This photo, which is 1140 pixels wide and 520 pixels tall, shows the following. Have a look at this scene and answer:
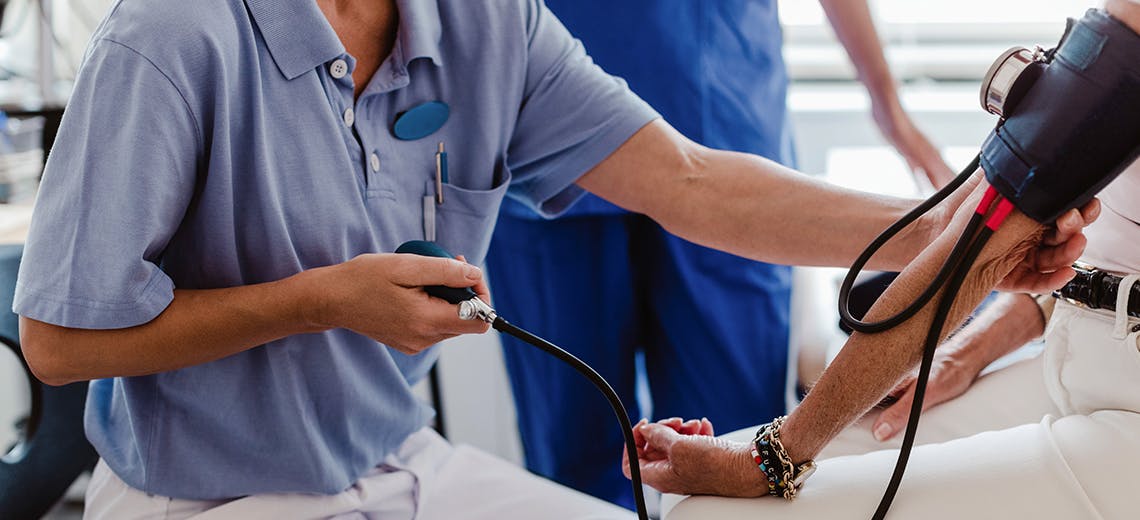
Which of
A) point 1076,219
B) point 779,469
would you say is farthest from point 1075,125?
point 779,469

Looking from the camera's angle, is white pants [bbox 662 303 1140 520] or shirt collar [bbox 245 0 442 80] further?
shirt collar [bbox 245 0 442 80]

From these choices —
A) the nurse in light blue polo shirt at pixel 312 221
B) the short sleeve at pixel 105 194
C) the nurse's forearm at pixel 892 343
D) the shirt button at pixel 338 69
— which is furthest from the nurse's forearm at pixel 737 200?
the short sleeve at pixel 105 194

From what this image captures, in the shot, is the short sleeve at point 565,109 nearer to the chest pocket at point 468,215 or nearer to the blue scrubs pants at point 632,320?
the chest pocket at point 468,215

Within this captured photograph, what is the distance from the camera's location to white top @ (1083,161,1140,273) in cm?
84

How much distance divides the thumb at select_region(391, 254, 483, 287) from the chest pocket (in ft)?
0.81

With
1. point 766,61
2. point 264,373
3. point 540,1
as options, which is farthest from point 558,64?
point 766,61

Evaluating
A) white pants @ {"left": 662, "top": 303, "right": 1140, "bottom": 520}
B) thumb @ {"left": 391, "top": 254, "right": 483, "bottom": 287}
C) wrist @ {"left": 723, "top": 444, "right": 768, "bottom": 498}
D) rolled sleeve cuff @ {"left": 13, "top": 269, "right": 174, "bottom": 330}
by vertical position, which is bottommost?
wrist @ {"left": 723, "top": 444, "right": 768, "bottom": 498}

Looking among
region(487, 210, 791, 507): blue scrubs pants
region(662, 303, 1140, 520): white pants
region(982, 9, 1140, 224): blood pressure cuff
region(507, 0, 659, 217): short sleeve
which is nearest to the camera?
region(982, 9, 1140, 224): blood pressure cuff

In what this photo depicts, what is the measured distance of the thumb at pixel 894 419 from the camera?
42.9 inches

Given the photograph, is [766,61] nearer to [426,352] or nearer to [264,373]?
[426,352]

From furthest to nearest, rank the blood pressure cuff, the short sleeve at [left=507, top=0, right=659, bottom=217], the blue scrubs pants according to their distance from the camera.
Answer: the blue scrubs pants → the short sleeve at [left=507, top=0, right=659, bottom=217] → the blood pressure cuff

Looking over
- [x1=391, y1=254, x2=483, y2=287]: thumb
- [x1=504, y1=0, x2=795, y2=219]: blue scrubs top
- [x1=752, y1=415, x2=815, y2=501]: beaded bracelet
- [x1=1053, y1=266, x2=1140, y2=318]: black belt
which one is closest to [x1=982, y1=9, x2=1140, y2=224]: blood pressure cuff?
[x1=1053, y1=266, x2=1140, y2=318]: black belt

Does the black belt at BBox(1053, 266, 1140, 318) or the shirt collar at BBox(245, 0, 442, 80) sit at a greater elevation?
the shirt collar at BBox(245, 0, 442, 80)

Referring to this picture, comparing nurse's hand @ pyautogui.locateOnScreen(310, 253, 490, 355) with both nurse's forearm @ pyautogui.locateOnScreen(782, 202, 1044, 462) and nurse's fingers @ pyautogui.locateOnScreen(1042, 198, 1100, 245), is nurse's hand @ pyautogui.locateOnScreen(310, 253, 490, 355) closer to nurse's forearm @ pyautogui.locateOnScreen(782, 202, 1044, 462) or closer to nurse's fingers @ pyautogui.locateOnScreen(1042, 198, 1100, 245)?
nurse's forearm @ pyautogui.locateOnScreen(782, 202, 1044, 462)
